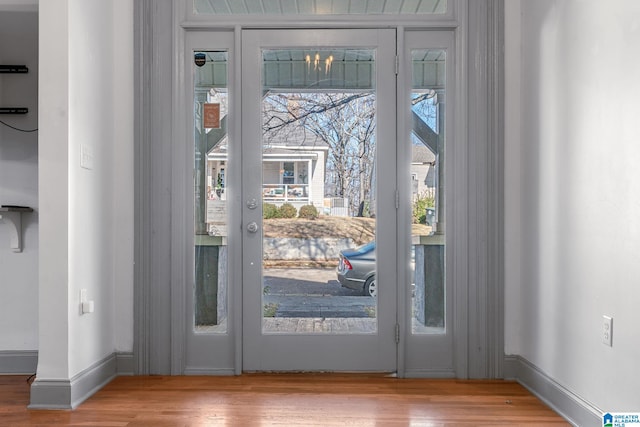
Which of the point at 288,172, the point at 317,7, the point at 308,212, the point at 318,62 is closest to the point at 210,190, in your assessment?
the point at 288,172

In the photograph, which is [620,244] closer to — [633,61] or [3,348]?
[633,61]

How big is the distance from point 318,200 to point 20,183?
1712 millimetres

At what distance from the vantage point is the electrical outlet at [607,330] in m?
2.05

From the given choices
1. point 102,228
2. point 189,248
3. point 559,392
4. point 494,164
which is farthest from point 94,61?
point 559,392

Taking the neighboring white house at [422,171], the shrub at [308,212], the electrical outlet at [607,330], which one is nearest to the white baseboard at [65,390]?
the shrub at [308,212]

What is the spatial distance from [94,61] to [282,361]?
1.92 m

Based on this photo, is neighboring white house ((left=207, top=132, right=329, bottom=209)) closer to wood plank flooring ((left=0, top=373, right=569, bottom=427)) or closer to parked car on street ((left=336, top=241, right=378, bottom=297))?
parked car on street ((left=336, top=241, right=378, bottom=297))

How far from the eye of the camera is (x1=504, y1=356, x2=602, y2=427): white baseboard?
2221 millimetres

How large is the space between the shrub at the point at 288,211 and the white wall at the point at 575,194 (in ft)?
3.95

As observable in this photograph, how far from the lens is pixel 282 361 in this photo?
122 inches

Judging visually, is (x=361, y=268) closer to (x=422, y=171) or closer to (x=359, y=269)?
(x=359, y=269)

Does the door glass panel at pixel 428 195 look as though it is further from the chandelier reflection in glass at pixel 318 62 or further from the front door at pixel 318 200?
the chandelier reflection in glass at pixel 318 62

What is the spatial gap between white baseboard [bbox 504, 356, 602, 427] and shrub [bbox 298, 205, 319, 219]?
4.40 feet

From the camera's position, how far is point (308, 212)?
313cm
